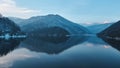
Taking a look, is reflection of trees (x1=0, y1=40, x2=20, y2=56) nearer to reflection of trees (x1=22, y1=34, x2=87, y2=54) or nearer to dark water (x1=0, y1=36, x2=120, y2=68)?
dark water (x1=0, y1=36, x2=120, y2=68)

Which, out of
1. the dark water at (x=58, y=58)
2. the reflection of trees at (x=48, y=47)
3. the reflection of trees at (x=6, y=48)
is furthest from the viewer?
the reflection of trees at (x=48, y=47)

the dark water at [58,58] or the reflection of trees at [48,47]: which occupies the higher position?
the dark water at [58,58]

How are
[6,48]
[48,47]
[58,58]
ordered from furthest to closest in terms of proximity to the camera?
[48,47] < [6,48] < [58,58]

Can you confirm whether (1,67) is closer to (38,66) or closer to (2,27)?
(38,66)

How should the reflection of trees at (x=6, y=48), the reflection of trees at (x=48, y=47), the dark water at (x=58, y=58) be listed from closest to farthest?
1. the dark water at (x=58, y=58)
2. the reflection of trees at (x=6, y=48)
3. the reflection of trees at (x=48, y=47)

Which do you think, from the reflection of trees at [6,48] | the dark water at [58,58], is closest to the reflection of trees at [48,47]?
the dark water at [58,58]

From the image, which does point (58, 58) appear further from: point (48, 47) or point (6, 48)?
point (48, 47)

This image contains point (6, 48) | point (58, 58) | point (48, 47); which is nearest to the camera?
point (58, 58)

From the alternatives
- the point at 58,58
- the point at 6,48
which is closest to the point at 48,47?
the point at 6,48

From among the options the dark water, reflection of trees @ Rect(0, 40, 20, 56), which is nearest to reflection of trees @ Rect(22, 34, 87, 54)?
the dark water

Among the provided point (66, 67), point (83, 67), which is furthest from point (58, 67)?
point (83, 67)

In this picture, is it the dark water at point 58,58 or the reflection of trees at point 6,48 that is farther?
the reflection of trees at point 6,48

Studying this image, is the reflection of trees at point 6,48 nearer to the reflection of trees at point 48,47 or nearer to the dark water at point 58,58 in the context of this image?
the dark water at point 58,58
